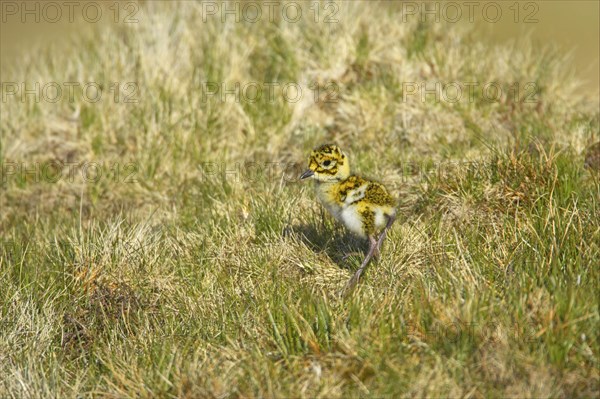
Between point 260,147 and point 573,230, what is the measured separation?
12.0 ft

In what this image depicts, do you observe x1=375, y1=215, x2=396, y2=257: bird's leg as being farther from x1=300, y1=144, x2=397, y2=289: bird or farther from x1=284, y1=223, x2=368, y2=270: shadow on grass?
x1=284, y1=223, x2=368, y2=270: shadow on grass

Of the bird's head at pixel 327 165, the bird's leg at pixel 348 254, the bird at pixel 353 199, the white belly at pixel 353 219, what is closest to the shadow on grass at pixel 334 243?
the bird's leg at pixel 348 254

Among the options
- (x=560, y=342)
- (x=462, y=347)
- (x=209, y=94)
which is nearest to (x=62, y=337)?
(x=462, y=347)

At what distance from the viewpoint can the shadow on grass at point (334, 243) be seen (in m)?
5.56

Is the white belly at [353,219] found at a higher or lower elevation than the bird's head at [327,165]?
lower

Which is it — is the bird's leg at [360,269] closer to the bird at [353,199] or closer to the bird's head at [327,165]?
the bird at [353,199]

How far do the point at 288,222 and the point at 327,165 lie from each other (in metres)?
0.79

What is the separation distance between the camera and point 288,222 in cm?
601

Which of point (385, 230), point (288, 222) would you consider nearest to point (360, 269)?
→ point (385, 230)

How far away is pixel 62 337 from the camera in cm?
510

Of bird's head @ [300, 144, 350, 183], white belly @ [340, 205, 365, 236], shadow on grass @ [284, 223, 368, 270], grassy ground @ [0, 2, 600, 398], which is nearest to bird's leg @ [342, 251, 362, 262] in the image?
shadow on grass @ [284, 223, 368, 270]

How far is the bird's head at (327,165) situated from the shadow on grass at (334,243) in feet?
1.65

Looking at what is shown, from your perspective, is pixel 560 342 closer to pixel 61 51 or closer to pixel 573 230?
pixel 573 230

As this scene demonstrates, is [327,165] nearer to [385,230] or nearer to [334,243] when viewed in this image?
[385,230]
